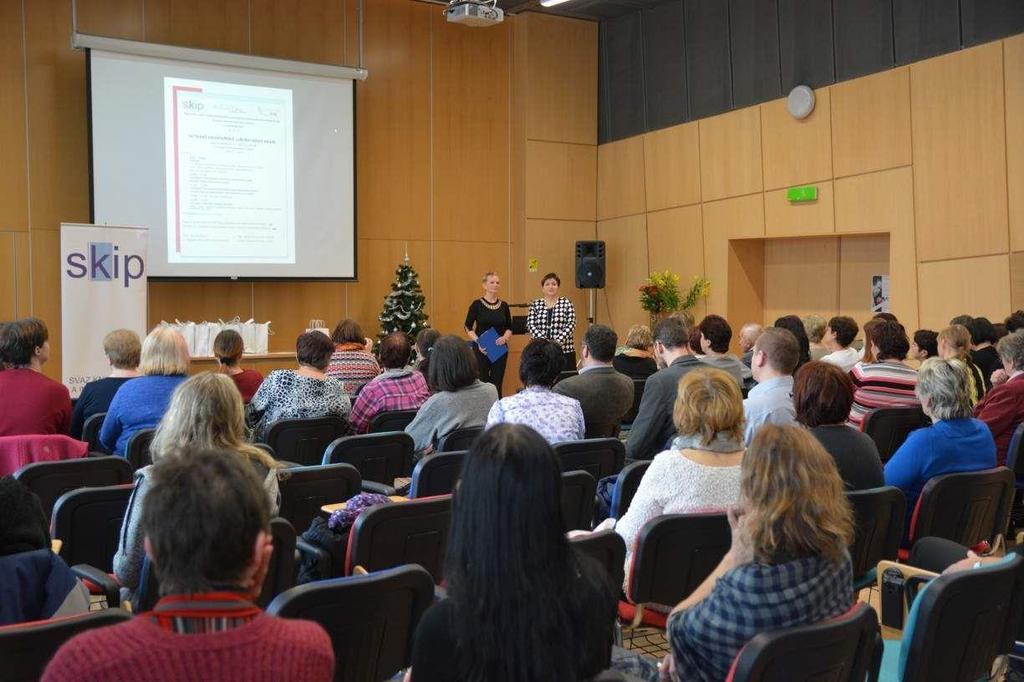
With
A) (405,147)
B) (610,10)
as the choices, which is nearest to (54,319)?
(405,147)

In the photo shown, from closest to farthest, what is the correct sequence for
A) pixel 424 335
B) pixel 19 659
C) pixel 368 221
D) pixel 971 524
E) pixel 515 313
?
1. pixel 19 659
2. pixel 971 524
3. pixel 424 335
4. pixel 368 221
5. pixel 515 313

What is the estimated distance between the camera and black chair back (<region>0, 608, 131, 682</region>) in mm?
1870

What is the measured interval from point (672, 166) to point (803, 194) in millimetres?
2012

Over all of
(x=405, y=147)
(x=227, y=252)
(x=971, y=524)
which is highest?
(x=405, y=147)

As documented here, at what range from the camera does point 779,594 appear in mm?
2184

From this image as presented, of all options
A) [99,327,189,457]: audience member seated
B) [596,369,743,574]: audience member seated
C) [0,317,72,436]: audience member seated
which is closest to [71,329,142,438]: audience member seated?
[0,317,72,436]: audience member seated

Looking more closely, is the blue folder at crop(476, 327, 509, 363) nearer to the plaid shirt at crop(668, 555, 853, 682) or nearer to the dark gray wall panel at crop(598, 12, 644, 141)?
the dark gray wall panel at crop(598, 12, 644, 141)

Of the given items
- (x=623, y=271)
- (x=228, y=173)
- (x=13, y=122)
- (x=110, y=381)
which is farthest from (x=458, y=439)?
(x=623, y=271)

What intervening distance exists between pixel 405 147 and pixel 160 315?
11.6ft

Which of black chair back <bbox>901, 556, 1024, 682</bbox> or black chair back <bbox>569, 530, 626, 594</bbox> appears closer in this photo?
black chair back <bbox>901, 556, 1024, 682</bbox>

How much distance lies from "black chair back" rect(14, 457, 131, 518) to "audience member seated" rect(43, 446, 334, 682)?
2373mm

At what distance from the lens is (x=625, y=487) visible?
12.5 ft

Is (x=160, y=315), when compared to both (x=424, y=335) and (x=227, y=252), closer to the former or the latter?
(x=227, y=252)

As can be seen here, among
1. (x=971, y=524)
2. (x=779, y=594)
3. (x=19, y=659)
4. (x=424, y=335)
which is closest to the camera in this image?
(x=19, y=659)
